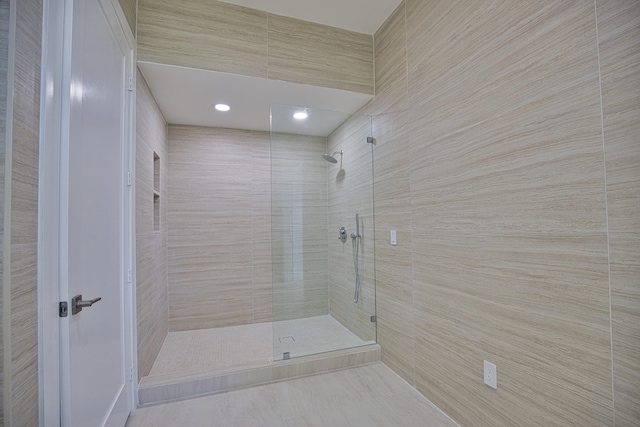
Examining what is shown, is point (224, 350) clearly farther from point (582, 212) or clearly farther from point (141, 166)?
point (582, 212)

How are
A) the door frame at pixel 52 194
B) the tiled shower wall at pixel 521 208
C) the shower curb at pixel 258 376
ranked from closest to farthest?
the door frame at pixel 52 194, the tiled shower wall at pixel 521 208, the shower curb at pixel 258 376

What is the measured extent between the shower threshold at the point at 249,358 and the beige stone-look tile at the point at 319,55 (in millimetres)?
2127

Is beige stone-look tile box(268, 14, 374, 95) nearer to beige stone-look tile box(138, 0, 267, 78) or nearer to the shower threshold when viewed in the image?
beige stone-look tile box(138, 0, 267, 78)

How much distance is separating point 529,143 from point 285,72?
Answer: 5.92 feet

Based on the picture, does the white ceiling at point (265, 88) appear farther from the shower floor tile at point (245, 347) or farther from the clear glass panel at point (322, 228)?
the shower floor tile at point (245, 347)

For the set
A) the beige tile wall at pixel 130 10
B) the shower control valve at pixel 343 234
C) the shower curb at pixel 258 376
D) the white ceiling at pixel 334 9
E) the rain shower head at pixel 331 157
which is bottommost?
the shower curb at pixel 258 376

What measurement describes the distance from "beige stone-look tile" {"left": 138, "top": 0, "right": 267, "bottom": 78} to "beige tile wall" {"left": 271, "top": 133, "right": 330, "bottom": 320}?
0.66 m

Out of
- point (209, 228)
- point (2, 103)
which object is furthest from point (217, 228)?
point (2, 103)

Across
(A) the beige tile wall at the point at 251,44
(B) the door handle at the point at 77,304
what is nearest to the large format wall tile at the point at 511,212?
(A) the beige tile wall at the point at 251,44

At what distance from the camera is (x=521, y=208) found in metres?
1.34

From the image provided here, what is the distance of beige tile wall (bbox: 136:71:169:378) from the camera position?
204 centimetres

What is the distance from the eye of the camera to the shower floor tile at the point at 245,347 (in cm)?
225

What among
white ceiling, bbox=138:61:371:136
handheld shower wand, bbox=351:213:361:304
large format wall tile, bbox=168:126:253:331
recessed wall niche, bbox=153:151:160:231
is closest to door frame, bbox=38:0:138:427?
white ceiling, bbox=138:61:371:136

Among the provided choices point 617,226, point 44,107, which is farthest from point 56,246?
point 617,226
